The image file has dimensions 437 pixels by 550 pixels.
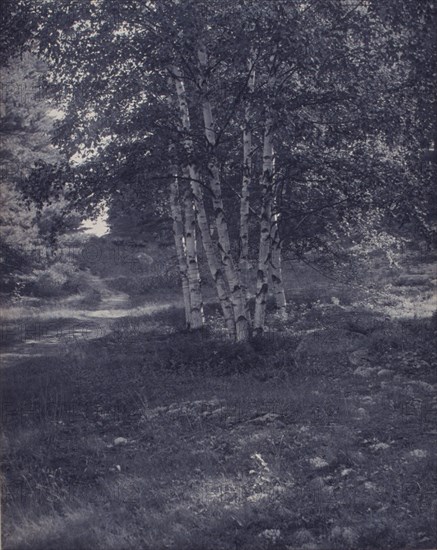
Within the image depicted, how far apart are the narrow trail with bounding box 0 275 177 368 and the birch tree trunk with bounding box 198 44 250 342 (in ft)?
14.4

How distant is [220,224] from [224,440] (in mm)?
5765

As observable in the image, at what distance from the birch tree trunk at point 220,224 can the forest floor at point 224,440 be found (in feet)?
2.04

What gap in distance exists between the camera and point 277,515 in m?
5.04

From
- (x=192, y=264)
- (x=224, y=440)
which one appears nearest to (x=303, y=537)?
(x=224, y=440)

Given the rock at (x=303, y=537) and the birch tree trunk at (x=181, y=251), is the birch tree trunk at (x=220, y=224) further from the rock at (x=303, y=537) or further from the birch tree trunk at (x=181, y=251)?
the rock at (x=303, y=537)

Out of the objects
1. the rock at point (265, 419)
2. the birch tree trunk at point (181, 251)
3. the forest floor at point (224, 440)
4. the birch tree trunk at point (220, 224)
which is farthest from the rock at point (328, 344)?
the birch tree trunk at point (181, 251)

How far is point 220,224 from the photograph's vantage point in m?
11.7

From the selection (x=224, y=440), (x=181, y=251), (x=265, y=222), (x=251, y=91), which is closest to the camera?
(x=224, y=440)

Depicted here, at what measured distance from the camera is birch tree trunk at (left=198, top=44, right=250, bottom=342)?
11.3m

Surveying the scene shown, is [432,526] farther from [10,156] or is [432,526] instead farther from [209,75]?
[10,156]

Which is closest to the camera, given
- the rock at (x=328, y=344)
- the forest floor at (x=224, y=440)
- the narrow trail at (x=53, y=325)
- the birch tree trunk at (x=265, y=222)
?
the forest floor at (x=224, y=440)

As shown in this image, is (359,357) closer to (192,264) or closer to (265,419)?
(265,419)

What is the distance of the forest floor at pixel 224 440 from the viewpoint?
489 centimetres

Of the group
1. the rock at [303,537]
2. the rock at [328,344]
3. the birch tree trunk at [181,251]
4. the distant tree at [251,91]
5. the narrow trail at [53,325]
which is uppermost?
the distant tree at [251,91]
